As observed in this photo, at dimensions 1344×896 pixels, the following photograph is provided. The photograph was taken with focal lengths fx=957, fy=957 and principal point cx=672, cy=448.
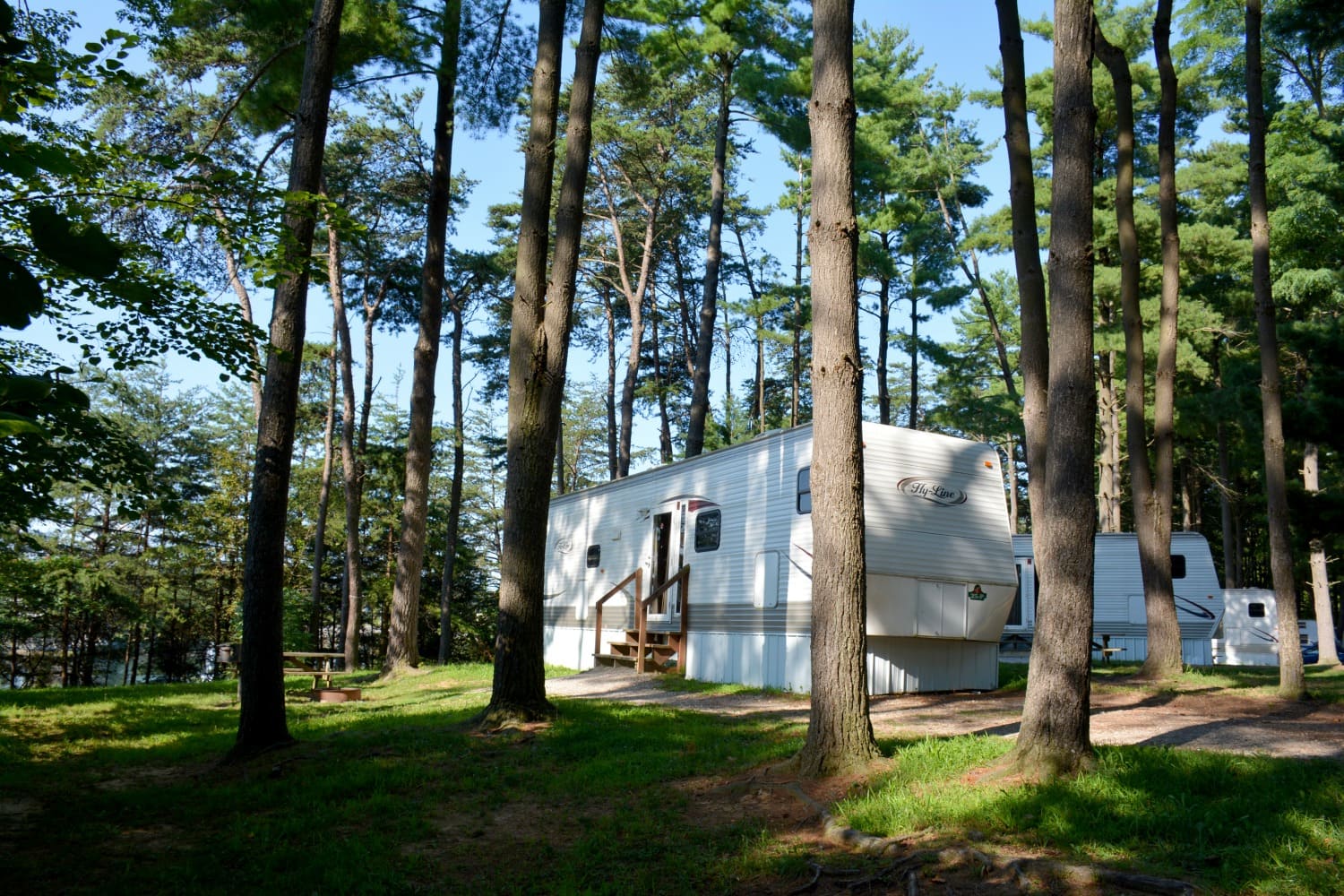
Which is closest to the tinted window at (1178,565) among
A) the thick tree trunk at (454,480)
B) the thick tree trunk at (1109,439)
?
the thick tree trunk at (1109,439)

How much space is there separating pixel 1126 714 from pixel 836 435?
4.72 meters

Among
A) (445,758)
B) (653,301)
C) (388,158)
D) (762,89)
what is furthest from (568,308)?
(653,301)

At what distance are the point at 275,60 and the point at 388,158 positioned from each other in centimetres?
1171

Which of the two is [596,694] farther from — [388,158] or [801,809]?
[388,158]

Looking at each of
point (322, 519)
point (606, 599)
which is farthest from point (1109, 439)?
point (322, 519)

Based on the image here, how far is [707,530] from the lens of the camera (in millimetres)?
13539

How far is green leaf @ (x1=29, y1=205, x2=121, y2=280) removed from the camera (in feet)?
3.53

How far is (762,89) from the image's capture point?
722 inches

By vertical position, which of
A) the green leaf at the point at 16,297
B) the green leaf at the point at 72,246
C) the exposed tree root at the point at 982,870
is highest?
the green leaf at the point at 72,246

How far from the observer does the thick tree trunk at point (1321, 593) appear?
16000 millimetres

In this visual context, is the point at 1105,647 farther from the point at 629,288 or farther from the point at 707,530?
the point at 629,288

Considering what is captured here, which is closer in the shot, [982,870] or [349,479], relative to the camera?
[982,870]

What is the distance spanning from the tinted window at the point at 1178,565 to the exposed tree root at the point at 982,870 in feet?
56.7

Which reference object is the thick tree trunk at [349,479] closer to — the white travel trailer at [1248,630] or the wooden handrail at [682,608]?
the wooden handrail at [682,608]
